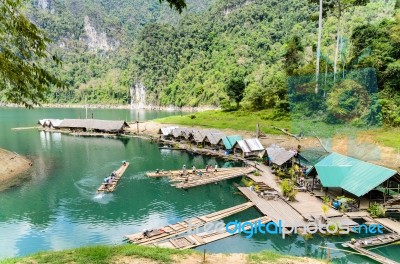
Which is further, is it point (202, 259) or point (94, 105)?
point (94, 105)

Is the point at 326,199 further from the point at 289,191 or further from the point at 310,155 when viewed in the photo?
the point at 310,155

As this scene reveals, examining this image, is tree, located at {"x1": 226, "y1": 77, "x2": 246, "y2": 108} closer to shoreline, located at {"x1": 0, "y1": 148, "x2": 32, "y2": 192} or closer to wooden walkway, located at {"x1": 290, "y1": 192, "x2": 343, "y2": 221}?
shoreline, located at {"x1": 0, "y1": 148, "x2": 32, "y2": 192}

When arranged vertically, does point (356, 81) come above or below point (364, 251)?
above

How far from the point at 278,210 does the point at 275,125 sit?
1056 inches

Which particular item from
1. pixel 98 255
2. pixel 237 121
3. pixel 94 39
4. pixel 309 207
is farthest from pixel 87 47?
pixel 98 255

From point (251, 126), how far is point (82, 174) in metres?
24.3

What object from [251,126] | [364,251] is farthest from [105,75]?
[364,251]

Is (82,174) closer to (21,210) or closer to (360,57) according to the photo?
(21,210)

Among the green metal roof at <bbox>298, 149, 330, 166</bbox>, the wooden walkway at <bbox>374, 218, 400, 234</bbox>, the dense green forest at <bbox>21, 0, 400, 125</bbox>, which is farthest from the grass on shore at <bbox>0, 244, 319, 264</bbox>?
the dense green forest at <bbox>21, 0, 400, 125</bbox>

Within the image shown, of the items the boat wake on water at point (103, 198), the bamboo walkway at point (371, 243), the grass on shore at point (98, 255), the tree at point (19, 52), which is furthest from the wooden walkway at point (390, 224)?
the tree at point (19, 52)

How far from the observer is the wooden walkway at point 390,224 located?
58.9 ft

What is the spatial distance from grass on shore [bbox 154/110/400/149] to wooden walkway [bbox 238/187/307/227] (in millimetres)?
10189

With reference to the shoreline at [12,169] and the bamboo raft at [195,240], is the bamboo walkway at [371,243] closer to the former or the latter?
the bamboo raft at [195,240]

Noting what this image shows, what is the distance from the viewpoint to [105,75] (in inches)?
6132
